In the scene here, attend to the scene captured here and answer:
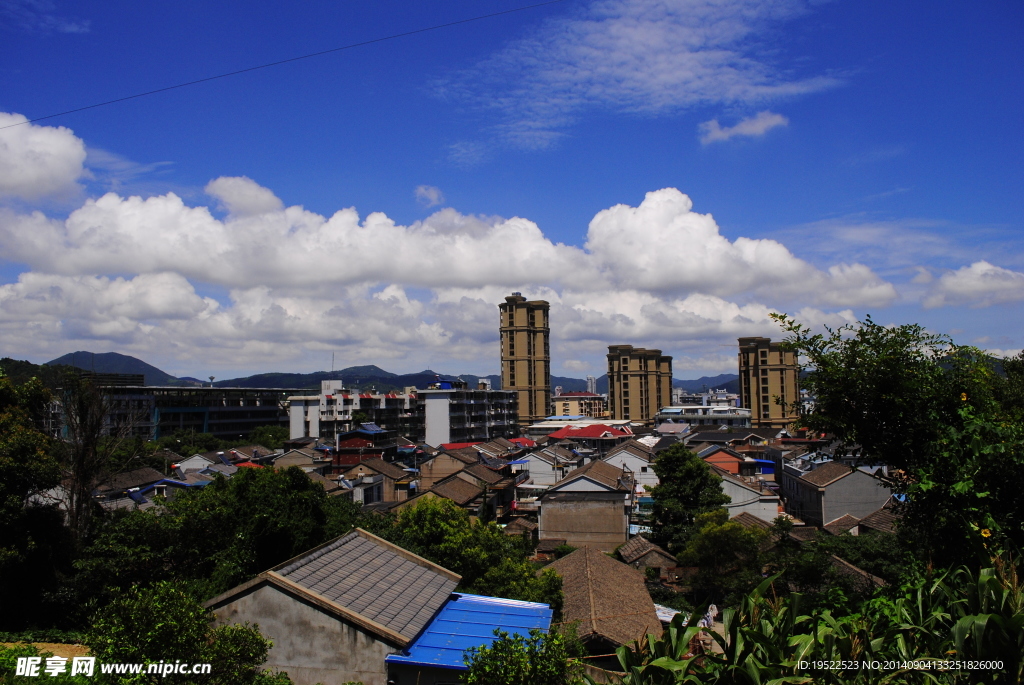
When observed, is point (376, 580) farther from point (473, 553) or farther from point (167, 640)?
point (473, 553)

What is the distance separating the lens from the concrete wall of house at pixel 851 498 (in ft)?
113

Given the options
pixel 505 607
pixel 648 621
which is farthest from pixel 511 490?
pixel 505 607

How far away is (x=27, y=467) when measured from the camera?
50.4 feet

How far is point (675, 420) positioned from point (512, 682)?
4119 inches

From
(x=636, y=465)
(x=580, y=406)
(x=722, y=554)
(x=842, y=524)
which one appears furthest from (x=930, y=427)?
(x=580, y=406)

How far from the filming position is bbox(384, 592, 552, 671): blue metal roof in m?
10.2

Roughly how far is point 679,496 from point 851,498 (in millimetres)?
→ 10677

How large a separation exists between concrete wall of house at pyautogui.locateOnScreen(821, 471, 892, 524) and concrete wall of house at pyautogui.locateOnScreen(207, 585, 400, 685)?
103 feet

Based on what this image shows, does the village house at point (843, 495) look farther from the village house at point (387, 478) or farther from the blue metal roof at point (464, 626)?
the blue metal roof at point (464, 626)

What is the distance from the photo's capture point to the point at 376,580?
12.5 m

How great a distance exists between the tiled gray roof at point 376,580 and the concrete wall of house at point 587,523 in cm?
1795

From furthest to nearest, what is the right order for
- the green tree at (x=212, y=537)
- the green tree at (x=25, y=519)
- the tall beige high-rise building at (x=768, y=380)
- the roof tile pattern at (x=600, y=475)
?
the tall beige high-rise building at (x=768, y=380) < the roof tile pattern at (x=600, y=475) < the green tree at (x=212, y=537) < the green tree at (x=25, y=519)

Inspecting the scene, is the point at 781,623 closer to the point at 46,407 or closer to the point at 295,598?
the point at 295,598

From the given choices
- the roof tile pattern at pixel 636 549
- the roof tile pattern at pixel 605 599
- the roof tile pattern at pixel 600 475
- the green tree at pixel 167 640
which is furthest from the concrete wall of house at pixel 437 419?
the green tree at pixel 167 640
